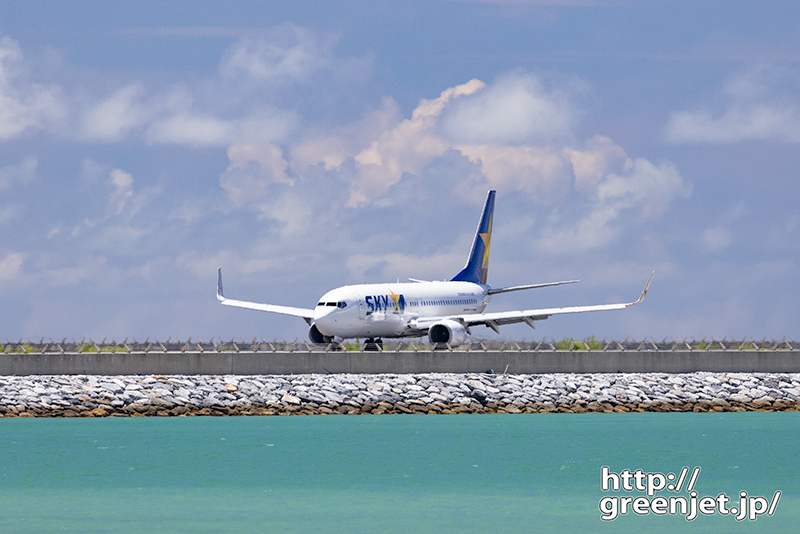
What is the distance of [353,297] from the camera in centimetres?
5772

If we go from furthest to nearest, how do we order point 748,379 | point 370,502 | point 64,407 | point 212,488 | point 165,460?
point 748,379 → point 64,407 → point 165,460 → point 212,488 → point 370,502

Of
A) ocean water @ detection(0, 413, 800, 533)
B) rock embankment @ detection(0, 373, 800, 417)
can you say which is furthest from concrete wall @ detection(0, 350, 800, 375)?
ocean water @ detection(0, 413, 800, 533)

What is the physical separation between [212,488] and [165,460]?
524cm

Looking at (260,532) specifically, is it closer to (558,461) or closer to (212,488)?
(212,488)

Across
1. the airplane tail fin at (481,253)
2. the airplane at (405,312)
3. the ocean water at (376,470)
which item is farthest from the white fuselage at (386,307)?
the ocean water at (376,470)

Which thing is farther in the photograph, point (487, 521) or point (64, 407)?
point (64, 407)

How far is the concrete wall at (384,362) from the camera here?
5188 centimetres

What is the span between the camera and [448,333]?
58.9 metres

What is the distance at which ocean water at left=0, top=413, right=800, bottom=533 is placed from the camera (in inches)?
1179

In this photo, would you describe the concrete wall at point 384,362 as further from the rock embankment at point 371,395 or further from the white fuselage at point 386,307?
the white fuselage at point 386,307

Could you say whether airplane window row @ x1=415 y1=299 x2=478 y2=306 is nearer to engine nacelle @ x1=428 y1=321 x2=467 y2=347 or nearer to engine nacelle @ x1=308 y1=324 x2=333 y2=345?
engine nacelle @ x1=428 y1=321 x2=467 y2=347

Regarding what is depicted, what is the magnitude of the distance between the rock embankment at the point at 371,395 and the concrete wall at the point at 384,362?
42cm

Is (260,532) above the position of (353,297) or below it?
below

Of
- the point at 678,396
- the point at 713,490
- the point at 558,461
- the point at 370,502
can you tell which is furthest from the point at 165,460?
the point at 678,396
